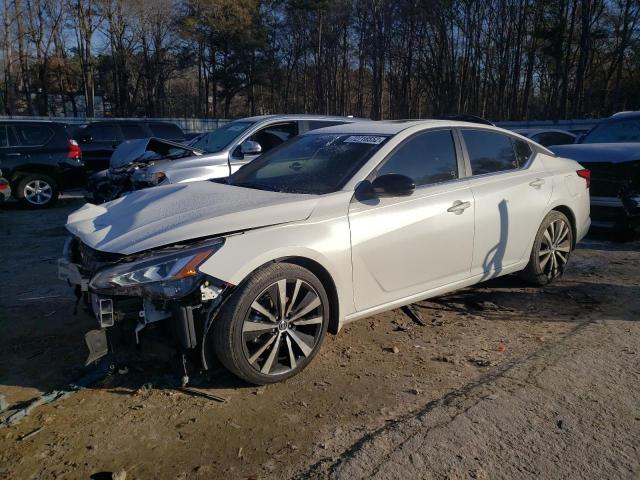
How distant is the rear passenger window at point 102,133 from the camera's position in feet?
47.6

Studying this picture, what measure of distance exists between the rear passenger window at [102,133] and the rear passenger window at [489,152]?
1227 centimetres

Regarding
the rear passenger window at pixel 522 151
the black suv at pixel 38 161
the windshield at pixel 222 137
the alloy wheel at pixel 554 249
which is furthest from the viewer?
the black suv at pixel 38 161

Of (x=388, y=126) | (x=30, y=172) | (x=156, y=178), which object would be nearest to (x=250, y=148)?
(x=156, y=178)

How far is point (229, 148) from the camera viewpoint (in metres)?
7.91

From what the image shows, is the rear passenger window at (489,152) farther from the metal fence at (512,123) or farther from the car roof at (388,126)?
the metal fence at (512,123)

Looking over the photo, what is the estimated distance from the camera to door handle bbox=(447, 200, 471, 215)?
4.19 m

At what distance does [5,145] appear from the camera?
11.1 meters

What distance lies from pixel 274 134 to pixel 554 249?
4608mm

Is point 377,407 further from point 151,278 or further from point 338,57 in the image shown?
point 338,57

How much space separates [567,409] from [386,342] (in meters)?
1.39

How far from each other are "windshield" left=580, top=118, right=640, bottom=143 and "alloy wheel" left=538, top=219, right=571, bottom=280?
409 cm

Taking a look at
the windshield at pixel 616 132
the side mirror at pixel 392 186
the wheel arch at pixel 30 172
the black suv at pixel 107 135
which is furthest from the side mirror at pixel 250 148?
the black suv at pixel 107 135

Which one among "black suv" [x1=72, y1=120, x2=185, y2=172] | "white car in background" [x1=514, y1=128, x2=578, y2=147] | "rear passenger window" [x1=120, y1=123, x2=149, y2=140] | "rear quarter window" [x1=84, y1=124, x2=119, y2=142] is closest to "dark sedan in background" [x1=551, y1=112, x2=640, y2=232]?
"white car in background" [x1=514, y1=128, x2=578, y2=147]

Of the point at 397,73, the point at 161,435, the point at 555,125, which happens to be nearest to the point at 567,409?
the point at 161,435
